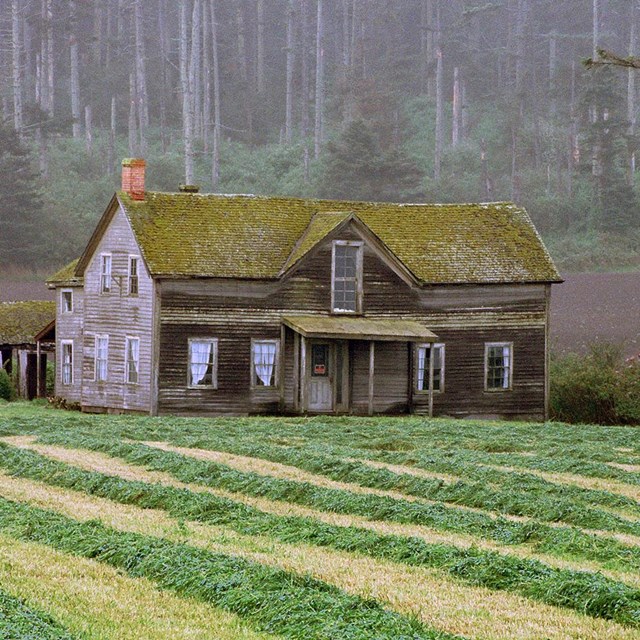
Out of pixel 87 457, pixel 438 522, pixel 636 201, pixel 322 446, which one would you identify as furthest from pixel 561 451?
pixel 636 201

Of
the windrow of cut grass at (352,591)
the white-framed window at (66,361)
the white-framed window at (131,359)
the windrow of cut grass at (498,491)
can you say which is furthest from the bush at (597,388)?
the windrow of cut grass at (352,591)

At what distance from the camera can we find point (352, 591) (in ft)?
44.8

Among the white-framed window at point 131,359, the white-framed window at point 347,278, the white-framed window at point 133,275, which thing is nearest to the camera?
the white-framed window at point 131,359

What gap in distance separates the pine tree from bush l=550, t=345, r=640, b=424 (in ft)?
130

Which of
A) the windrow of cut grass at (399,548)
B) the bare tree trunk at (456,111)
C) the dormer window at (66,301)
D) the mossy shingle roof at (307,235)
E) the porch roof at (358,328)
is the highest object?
the bare tree trunk at (456,111)

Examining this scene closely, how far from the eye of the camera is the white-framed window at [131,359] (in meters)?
43.7

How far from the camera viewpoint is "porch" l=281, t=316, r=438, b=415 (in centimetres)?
4309

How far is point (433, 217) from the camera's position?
48.9m

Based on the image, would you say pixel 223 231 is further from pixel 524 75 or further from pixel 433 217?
pixel 524 75

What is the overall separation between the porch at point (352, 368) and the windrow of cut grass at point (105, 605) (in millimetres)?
27926

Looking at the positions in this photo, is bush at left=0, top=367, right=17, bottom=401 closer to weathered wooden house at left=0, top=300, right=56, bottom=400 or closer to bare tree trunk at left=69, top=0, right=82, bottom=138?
weathered wooden house at left=0, top=300, right=56, bottom=400

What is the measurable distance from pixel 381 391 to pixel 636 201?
164 ft

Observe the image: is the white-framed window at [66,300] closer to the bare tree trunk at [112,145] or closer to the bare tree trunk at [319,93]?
the bare tree trunk at [112,145]

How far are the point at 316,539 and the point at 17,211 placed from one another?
66964 mm
